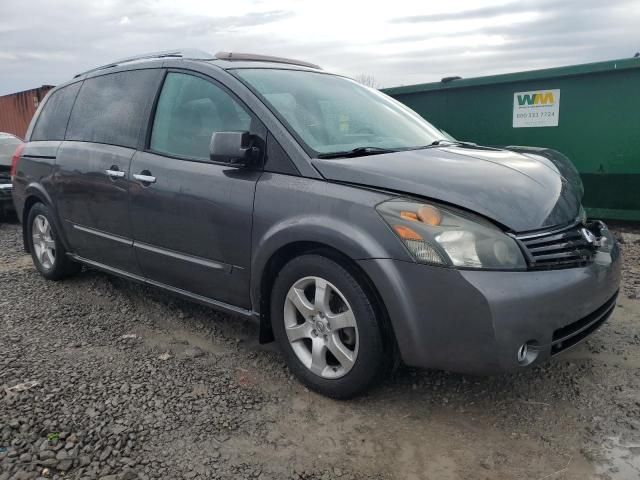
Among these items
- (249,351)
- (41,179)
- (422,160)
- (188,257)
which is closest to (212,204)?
(188,257)

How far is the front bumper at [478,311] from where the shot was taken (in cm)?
236

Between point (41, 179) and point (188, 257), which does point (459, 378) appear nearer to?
point (188, 257)

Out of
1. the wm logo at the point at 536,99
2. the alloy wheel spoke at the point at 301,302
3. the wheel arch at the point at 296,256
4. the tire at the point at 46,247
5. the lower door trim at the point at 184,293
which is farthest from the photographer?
the wm logo at the point at 536,99

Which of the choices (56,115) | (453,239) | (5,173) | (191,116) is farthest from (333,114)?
(5,173)

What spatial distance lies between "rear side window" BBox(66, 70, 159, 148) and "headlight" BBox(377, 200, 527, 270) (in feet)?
7.00

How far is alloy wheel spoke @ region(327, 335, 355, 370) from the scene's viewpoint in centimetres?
272

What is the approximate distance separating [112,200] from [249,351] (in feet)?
4.69

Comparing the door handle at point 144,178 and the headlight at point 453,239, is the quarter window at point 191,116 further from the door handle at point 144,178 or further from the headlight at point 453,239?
the headlight at point 453,239

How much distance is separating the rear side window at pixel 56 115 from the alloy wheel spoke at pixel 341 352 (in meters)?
3.09

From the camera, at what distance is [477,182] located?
265 centimetres

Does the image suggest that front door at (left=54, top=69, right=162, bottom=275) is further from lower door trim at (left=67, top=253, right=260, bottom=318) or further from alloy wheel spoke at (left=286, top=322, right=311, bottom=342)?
alloy wheel spoke at (left=286, top=322, right=311, bottom=342)

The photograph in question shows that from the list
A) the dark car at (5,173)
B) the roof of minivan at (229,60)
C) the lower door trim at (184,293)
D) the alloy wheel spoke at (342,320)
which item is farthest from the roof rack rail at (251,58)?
the dark car at (5,173)

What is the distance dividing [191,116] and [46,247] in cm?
241

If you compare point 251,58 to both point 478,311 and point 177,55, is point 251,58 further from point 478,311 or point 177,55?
point 478,311
